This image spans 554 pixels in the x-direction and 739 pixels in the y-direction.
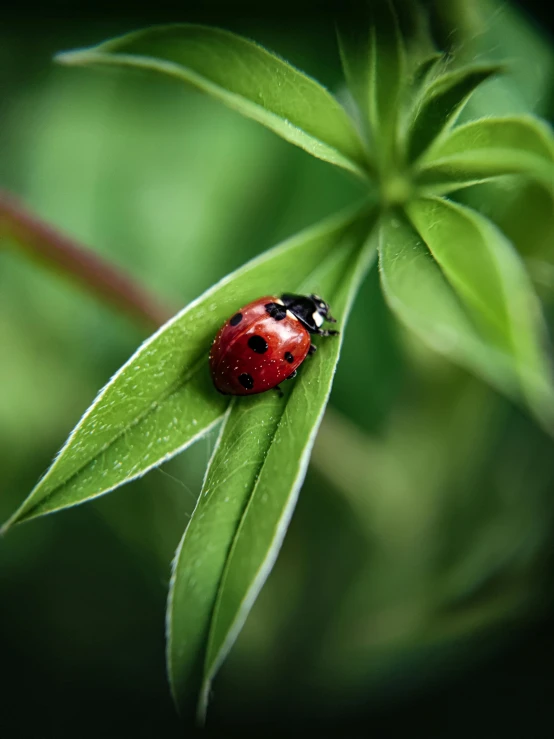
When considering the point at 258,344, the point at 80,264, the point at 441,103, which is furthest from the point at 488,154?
the point at 80,264

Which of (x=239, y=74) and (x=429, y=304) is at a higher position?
(x=239, y=74)

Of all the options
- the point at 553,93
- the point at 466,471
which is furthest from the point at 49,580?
the point at 553,93

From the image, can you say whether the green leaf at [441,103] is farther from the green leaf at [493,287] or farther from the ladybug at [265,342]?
the ladybug at [265,342]

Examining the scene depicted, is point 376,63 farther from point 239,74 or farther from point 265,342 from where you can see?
point 265,342

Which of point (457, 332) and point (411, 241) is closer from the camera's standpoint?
point (457, 332)

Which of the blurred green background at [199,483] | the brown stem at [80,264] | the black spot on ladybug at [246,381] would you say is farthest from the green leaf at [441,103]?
the blurred green background at [199,483]

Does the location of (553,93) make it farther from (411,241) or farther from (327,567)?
(327,567)

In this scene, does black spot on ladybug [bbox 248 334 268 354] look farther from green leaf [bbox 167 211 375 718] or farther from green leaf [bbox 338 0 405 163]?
green leaf [bbox 338 0 405 163]
